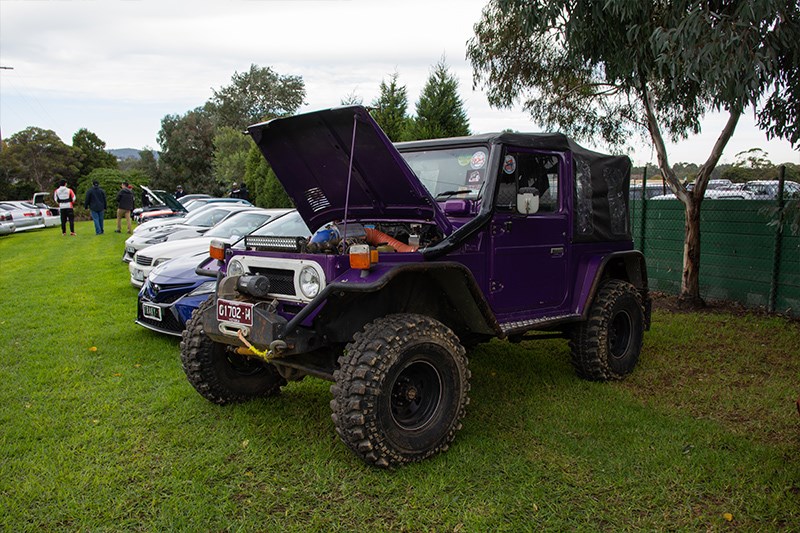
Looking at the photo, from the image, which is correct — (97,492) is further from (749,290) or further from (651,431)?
(749,290)

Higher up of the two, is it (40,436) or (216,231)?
(216,231)

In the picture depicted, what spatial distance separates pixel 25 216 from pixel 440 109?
20.5 metres

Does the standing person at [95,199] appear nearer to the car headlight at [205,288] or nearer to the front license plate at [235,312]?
the car headlight at [205,288]

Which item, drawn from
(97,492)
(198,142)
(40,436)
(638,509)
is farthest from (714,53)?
(198,142)

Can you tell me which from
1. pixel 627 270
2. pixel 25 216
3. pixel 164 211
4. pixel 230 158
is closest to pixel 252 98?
pixel 230 158

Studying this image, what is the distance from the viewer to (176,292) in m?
6.61

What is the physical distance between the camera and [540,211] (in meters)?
5.00

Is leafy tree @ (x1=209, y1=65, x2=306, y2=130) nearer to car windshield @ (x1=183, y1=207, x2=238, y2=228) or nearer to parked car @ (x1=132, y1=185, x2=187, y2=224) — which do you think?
parked car @ (x1=132, y1=185, x2=187, y2=224)

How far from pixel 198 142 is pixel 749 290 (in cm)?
5242

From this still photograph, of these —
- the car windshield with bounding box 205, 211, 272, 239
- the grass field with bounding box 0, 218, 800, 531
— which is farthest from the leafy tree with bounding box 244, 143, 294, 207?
the grass field with bounding box 0, 218, 800, 531

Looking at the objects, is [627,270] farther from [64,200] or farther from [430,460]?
[64,200]

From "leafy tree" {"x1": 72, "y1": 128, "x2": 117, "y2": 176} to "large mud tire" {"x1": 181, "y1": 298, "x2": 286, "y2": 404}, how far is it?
183ft

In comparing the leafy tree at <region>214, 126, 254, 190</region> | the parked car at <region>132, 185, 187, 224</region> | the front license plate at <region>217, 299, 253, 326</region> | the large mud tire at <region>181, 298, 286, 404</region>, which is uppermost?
the leafy tree at <region>214, 126, 254, 190</region>

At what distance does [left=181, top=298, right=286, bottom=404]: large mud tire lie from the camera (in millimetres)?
4621
